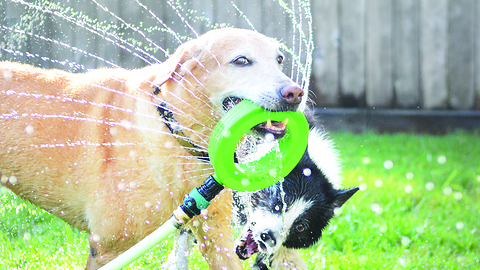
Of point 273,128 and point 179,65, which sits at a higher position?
point 179,65

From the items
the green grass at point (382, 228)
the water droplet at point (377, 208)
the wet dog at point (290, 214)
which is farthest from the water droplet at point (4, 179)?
the water droplet at point (377, 208)

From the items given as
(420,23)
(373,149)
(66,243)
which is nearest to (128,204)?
(66,243)

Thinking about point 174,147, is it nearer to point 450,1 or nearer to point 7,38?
point 7,38

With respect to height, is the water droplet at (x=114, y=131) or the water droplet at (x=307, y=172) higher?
the water droplet at (x=114, y=131)

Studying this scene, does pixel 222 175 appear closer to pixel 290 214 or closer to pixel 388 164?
pixel 290 214

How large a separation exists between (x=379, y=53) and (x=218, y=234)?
4183 mm

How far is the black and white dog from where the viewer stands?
2738 mm

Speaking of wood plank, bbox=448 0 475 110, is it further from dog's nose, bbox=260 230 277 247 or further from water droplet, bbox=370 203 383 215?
dog's nose, bbox=260 230 277 247

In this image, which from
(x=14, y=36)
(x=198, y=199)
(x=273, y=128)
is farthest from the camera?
(x=14, y=36)

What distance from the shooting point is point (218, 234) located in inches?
89.7

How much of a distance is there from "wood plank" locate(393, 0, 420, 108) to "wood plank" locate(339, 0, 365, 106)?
391 millimetres

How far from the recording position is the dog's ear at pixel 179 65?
210cm

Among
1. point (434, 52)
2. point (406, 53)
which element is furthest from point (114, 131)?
point (434, 52)

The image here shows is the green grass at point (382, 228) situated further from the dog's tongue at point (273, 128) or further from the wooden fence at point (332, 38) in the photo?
the wooden fence at point (332, 38)
